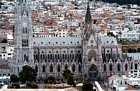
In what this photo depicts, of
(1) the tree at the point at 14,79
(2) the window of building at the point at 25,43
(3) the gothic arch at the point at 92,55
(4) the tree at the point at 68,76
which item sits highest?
(2) the window of building at the point at 25,43

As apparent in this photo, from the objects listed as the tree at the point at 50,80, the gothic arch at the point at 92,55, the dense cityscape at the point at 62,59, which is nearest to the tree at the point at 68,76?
the dense cityscape at the point at 62,59

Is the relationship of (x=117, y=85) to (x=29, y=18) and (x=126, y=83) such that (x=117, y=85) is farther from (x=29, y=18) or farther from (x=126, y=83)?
(x=29, y=18)

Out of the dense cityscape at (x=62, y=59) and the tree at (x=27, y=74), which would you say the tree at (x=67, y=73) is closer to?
the dense cityscape at (x=62, y=59)

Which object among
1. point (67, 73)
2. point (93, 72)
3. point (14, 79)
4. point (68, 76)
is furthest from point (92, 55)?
point (14, 79)

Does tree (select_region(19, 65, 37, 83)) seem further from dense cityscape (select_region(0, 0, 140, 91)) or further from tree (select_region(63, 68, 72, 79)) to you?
tree (select_region(63, 68, 72, 79))

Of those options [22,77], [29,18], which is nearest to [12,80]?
[22,77]

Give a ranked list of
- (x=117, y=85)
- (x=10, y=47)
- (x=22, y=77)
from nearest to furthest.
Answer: (x=117, y=85) → (x=22, y=77) → (x=10, y=47)
